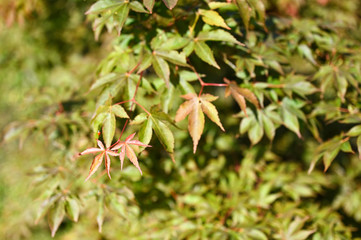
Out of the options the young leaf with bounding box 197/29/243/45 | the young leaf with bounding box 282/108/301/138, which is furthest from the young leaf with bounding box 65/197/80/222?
the young leaf with bounding box 282/108/301/138

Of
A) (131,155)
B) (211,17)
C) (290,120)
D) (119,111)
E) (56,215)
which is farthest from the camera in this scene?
(290,120)

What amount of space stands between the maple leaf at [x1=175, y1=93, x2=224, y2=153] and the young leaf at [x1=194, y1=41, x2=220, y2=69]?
159 millimetres

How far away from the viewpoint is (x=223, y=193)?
6.89 ft

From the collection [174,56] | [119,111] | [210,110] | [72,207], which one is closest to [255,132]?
[210,110]

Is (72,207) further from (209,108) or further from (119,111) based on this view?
(209,108)

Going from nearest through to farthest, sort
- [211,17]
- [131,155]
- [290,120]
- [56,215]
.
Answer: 1. [131,155]
2. [211,17]
3. [56,215]
4. [290,120]

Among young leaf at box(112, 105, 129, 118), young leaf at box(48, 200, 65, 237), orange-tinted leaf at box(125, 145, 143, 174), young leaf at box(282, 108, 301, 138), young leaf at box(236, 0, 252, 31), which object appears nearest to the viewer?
orange-tinted leaf at box(125, 145, 143, 174)

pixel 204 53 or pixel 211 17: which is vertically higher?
pixel 211 17

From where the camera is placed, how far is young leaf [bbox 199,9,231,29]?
4.19 ft

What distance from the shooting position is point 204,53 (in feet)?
4.35

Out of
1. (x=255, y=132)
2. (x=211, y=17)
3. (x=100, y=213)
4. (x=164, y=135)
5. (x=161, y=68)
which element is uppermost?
(x=211, y=17)

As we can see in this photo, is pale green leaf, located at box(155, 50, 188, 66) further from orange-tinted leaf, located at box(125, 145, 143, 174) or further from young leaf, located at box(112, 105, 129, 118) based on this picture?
orange-tinted leaf, located at box(125, 145, 143, 174)

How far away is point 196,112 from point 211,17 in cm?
41

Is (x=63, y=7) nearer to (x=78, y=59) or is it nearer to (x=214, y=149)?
(x=78, y=59)
